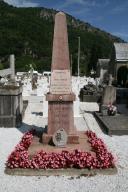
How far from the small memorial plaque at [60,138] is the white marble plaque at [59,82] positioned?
119 cm

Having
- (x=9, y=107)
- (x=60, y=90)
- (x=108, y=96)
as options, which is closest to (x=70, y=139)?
(x=60, y=90)

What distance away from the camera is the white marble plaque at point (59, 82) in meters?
10.4

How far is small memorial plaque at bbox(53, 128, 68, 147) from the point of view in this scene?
9.85 metres

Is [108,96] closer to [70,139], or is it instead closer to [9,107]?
[9,107]

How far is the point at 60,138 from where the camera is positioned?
32.4 feet

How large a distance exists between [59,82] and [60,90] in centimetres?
23

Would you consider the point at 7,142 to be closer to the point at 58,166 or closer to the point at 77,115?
the point at 58,166

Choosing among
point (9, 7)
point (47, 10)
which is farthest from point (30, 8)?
point (9, 7)

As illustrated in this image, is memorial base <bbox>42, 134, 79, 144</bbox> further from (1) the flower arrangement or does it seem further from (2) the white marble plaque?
(1) the flower arrangement

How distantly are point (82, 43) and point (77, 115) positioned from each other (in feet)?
385

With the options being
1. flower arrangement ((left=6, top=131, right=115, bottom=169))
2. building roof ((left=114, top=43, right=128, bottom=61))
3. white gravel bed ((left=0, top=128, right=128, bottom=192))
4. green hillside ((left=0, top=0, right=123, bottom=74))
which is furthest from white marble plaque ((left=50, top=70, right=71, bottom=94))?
green hillside ((left=0, top=0, right=123, bottom=74))

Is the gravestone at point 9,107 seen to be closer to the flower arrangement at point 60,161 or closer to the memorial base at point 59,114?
the memorial base at point 59,114

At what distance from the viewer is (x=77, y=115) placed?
17016mm

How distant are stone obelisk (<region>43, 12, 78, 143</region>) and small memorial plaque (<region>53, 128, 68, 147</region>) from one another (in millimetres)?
440
